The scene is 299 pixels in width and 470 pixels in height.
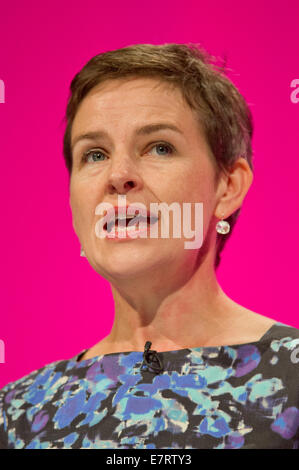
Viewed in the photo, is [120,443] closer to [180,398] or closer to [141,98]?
[180,398]

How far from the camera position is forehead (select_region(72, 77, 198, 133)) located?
174cm

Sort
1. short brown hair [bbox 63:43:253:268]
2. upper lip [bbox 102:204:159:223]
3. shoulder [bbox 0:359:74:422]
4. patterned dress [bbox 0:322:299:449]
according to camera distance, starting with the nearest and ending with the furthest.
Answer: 1. patterned dress [bbox 0:322:299:449]
2. upper lip [bbox 102:204:159:223]
3. short brown hair [bbox 63:43:253:268]
4. shoulder [bbox 0:359:74:422]

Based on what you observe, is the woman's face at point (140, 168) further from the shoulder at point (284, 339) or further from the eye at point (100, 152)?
the shoulder at point (284, 339)

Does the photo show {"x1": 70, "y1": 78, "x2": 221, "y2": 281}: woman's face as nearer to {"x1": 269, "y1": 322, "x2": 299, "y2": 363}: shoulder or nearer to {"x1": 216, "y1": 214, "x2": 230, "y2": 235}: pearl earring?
{"x1": 216, "y1": 214, "x2": 230, "y2": 235}: pearl earring

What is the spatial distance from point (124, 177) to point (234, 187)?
336 millimetres

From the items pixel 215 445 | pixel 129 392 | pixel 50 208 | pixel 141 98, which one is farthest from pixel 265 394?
pixel 50 208

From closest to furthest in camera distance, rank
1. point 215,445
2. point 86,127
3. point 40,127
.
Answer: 1. point 215,445
2. point 86,127
3. point 40,127

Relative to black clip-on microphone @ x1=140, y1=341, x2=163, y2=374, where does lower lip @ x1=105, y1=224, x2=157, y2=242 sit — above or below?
above

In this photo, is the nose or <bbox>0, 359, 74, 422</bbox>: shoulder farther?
<bbox>0, 359, 74, 422</bbox>: shoulder

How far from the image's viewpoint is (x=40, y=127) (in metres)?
2.40

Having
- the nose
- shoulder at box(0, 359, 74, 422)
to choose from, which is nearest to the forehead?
the nose

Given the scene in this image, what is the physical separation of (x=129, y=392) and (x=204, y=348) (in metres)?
0.20

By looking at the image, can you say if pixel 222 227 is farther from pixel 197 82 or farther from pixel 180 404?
pixel 180 404

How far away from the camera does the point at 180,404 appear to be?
1627 millimetres
